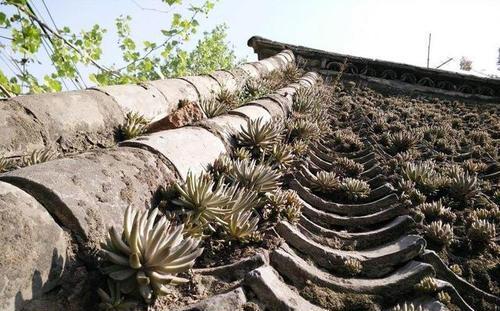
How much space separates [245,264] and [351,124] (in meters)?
4.08

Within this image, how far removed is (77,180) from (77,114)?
1.60m

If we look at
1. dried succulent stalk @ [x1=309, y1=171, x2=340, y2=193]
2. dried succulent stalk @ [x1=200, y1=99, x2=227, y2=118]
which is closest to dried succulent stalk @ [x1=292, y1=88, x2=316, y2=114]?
dried succulent stalk @ [x1=200, y1=99, x2=227, y2=118]

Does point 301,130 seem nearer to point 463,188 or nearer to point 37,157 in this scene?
point 463,188

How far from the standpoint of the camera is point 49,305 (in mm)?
1420

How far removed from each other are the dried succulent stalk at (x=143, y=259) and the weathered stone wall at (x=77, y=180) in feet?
0.38

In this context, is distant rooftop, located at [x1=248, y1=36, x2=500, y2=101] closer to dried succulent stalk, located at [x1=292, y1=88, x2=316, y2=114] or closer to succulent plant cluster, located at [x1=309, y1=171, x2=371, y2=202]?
dried succulent stalk, located at [x1=292, y1=88, x2=316, y2=114]

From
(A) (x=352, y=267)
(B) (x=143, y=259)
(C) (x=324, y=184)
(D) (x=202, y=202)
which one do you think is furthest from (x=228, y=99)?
(B) (x=143, y=259)

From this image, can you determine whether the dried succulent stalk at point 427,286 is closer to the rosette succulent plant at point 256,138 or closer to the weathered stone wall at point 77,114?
the rosette succulent plant at point 256,138

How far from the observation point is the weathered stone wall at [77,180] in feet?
4.55

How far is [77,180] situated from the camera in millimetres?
1771

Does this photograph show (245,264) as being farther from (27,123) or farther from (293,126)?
(293,126)

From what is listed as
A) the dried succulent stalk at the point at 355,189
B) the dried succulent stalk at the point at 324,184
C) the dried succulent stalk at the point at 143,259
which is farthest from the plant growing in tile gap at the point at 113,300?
the dried succulent stalk at the point at 355,189

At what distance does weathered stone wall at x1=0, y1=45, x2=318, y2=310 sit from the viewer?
1386 millimetres

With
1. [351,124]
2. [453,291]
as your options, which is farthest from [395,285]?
[351,124]
